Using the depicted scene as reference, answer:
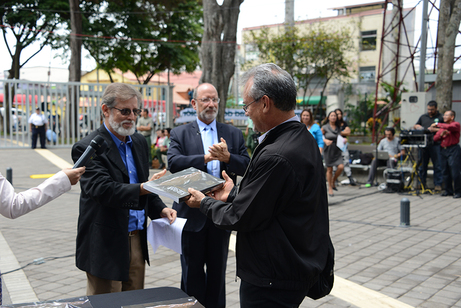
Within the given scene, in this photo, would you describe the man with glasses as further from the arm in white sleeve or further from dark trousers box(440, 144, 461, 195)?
dark trousers box(440, 144, 461, 195)

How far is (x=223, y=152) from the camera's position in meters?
3.34

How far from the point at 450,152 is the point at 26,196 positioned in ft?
32.6

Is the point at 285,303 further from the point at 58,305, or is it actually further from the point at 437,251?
the point at 437,251

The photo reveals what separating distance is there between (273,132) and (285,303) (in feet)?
2.85

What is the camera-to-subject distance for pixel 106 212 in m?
2.85

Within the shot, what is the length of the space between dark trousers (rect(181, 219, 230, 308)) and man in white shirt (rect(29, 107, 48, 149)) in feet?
49.6

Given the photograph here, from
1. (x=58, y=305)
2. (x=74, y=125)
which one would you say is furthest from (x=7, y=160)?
(x=58, y=305)

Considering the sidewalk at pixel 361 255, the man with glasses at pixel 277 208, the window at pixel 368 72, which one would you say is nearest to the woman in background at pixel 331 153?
the sidewalk at pixel 361 255

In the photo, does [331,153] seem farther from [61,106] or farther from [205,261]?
[61,106]

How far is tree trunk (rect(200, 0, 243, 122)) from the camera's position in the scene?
11.6 metres

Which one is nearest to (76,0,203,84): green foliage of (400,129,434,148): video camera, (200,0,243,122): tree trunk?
(200,0,243,122): tree trunk

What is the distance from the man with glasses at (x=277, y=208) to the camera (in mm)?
2098

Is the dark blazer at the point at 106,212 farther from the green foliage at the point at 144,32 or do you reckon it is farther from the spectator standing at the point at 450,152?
the green foliage at the point at 144,32

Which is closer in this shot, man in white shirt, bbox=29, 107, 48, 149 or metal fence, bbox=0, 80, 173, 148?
man in white shirt, bbox=29, 107, 48, 149
